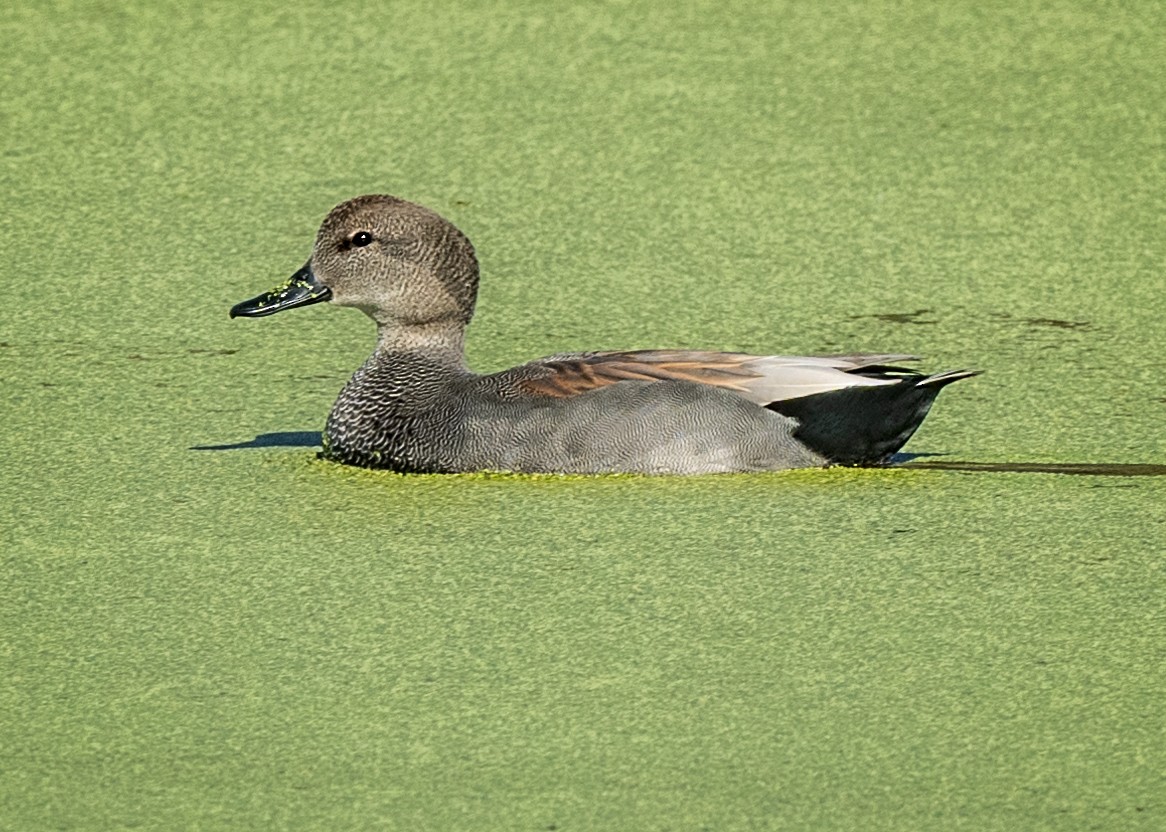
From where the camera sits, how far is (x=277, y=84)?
7586mm

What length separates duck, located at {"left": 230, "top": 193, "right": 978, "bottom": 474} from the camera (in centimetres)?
500

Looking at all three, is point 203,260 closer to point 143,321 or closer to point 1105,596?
point 143,321

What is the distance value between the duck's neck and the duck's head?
0.04 ft

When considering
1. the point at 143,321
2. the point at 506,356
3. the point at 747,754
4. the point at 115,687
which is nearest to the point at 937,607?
the point at 747,754

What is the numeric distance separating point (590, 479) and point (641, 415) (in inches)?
6.5

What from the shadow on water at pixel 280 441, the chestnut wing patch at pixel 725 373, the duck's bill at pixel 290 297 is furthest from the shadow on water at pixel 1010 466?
the duck's bill at pixel 290 297

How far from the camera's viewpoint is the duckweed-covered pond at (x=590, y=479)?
365 centimetres

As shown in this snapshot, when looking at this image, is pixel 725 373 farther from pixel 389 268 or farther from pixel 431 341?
pixel 389 268

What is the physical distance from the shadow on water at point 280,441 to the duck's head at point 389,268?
28 centimetres

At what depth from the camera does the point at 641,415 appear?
5.00m

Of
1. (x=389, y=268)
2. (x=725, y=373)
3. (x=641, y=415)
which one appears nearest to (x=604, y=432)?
(x=641, y=415)

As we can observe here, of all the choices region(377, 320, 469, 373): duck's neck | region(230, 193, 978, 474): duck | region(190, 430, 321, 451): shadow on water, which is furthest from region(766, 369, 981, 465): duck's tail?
region(190, 430, 321, 451): shadow on water

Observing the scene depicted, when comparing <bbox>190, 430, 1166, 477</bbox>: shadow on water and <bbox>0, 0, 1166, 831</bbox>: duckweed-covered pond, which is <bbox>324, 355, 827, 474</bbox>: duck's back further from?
<bbox>190, 430, 1166, 477</bbox>: shadow on water

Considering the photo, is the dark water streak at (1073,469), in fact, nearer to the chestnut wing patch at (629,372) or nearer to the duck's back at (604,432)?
the duck's back at (604,432)
